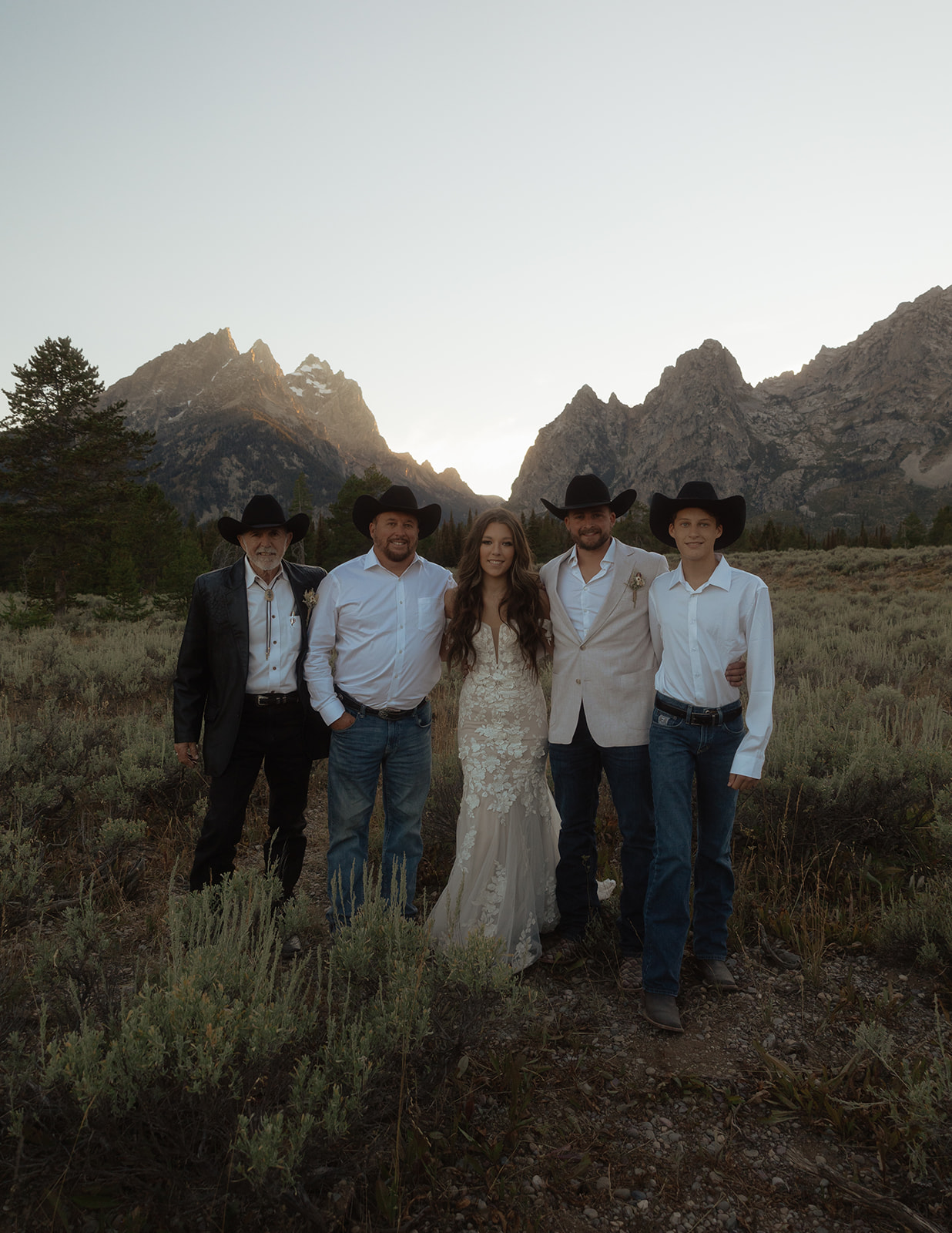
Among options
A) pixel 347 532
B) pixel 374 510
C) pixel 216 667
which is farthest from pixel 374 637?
pixel 347 532

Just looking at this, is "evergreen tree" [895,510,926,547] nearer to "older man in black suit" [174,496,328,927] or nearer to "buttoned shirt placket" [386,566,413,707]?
"buttoned shirt placket" [386,566,413,707]

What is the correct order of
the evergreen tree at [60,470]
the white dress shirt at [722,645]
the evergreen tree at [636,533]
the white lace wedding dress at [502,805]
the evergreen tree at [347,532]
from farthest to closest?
the evergreen tree at [636,533]
the evergreen tree at [347,532]
the evergreen tree at [60,470]
the white lace wedding dress at [502,805]
the white dress shirt at [722,645]

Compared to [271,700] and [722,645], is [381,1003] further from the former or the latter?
[722,645]

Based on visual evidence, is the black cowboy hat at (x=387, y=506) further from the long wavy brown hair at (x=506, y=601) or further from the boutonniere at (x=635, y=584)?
the boutonniere at (x=635, y=584)

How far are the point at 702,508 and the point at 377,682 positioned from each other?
1931mm

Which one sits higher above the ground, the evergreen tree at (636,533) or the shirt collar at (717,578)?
the evergreen tree at (636,533)

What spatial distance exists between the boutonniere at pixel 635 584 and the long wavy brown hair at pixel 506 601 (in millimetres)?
488

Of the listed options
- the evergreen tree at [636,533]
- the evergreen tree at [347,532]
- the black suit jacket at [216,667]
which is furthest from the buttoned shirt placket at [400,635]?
the evergreen tree at [636,533]

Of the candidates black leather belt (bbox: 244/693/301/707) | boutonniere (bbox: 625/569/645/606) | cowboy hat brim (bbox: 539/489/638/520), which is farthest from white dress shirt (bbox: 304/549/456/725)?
boutonniere (bbox: 625/569/645/606)

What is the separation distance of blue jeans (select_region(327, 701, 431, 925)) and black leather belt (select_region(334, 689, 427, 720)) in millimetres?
21

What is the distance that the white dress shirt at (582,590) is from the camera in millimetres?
3459

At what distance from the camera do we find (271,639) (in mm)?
3746

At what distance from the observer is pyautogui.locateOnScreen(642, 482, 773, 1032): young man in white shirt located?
3.02 metres

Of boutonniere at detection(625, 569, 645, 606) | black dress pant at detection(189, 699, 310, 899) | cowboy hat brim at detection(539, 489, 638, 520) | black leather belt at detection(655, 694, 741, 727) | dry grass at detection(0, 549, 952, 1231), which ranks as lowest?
dry grass at detection(0, 549, 952, 1231)
